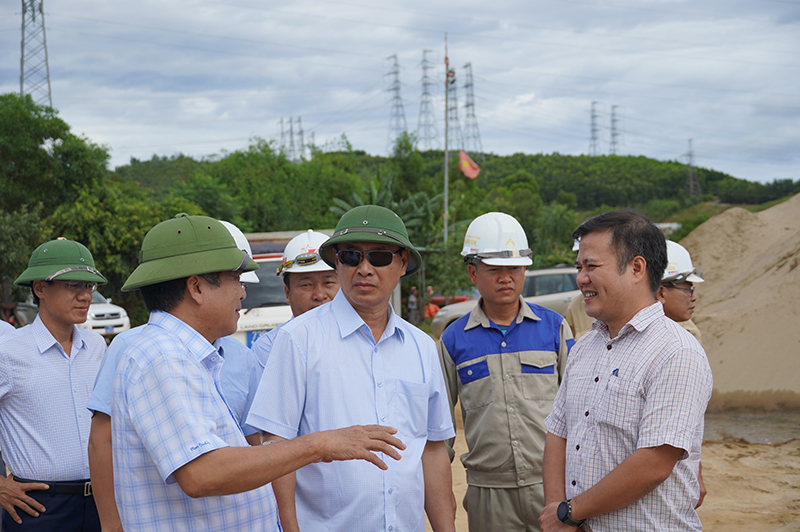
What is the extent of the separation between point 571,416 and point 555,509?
0.34 meters

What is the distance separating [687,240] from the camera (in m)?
15.8

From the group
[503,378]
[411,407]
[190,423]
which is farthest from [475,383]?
[190,423]

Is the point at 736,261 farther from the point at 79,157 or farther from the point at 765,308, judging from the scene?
the point at 79,157

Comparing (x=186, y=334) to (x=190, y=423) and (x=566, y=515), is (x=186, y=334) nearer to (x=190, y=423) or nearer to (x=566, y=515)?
(x=190, y=423)

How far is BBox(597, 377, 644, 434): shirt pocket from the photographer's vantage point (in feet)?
7.00

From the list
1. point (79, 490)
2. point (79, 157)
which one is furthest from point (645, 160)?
point (79, 490)

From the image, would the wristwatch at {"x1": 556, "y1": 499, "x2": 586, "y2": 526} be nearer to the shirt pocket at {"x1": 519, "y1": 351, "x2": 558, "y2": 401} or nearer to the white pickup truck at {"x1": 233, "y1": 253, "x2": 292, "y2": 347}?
the shirt pocket at {"x1": 519, "y1": 351, "x2": 558, "y2": 401}

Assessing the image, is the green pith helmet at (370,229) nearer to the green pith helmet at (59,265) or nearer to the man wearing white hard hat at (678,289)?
the green pith helmet at (59,265)

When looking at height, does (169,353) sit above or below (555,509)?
above

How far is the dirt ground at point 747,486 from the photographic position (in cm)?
556

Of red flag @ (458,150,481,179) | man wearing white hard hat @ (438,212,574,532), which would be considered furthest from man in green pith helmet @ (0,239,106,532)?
red flag @ (458,150,481,179)

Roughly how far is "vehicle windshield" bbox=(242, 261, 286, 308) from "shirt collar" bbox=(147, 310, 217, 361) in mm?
6402

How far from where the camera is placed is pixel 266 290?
8.49m

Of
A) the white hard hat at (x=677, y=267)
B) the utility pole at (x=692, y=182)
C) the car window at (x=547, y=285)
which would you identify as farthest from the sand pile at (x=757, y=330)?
the utility pole at (x=692, y=182)
